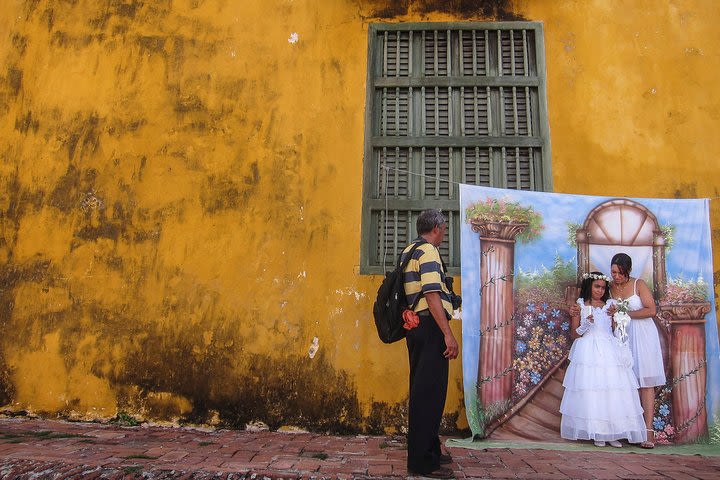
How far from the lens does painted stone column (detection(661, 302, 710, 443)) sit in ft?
13.4

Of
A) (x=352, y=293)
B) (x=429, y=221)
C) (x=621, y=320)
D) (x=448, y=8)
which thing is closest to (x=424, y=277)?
(x=429, y=221)

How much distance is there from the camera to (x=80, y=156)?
5191 millimetres

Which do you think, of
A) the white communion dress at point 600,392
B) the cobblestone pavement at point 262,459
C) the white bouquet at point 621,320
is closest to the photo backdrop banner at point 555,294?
the white communion dress at point 600,392

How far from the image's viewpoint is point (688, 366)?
417cm

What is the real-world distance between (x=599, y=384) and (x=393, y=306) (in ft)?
5.58

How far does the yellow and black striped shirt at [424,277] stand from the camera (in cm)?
329

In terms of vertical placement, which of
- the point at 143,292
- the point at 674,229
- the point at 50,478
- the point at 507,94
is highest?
the point at 507,94

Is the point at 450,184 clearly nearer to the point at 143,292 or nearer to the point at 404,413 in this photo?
the point at 404,413

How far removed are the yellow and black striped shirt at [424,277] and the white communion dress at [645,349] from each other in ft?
5.40

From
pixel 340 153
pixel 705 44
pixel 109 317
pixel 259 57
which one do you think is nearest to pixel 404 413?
pixel 340 153

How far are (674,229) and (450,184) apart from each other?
1.72 metres

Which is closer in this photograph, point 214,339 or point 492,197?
point 492,197

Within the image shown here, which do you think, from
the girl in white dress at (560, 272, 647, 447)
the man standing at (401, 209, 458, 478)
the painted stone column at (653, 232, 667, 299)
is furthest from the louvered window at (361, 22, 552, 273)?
the man standing at (401, 209, 458, 478)

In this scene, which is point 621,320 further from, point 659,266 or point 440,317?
point 440,317
